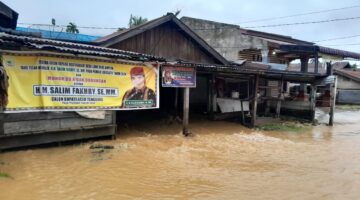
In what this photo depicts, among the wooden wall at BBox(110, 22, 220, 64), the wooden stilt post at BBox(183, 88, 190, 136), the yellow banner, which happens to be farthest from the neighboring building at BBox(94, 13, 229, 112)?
the yellow banner

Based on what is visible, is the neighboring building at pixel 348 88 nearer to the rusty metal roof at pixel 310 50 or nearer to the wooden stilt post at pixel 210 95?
the rusty metal roof at pixel 310 50

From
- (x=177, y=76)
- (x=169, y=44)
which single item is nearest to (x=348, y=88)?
(x=169, y=44)

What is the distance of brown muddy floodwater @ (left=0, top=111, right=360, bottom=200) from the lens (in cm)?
596

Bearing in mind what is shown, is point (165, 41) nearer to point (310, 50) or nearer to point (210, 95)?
point (210, 95)

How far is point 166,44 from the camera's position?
44.5ft

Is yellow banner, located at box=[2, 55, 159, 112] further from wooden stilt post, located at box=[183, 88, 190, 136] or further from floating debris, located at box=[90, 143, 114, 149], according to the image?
wooden stilt post, located at box=[183, 88, 190, 136]

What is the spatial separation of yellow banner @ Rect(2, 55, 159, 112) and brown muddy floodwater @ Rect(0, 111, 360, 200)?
4.04 ft

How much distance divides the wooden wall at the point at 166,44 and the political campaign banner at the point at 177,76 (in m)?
2.69

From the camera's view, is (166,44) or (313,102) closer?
(166,44)

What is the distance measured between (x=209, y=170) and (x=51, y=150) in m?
4.16

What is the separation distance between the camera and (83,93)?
322 inches

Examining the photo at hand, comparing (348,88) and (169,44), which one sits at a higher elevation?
(169,44)

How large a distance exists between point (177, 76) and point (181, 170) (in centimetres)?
417

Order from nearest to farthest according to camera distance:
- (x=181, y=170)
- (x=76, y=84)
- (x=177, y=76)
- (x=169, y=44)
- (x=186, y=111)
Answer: (x=181, y=170) → (x=76, y=84) → (x=177, y=76) → (x=186, y=111) → (x=169, y=44)
